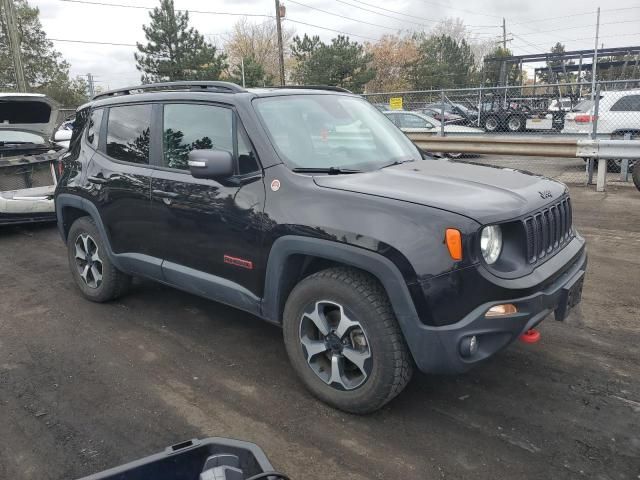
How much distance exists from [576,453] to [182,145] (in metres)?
3.13

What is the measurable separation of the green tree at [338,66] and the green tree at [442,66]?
1613 centimetres

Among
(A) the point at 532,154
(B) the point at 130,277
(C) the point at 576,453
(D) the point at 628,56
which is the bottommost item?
(C) the point at 576,453

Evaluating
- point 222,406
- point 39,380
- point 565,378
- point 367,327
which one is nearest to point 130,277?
point 39,380

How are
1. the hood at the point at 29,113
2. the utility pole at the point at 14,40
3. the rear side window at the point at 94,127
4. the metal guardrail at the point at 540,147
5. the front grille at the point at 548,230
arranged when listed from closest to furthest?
the front grille at the point at 548,230, the rear side window at the point at 94,127, the hood at the point at 29,113, the metal guardrail at the point at 540,147, the utility pole at the point at 14,40

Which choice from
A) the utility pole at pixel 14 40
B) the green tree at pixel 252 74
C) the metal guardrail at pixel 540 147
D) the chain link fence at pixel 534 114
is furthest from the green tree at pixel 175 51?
the metal guardrail at pixel 540 147

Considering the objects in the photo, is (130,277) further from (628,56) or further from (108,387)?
(628,56)

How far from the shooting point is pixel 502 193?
118 inches

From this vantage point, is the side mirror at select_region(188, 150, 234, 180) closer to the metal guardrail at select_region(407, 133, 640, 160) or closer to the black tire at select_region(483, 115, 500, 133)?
the metal guardrail at select_region(407, 133, 640, 160)

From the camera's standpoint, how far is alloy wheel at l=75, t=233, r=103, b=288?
482 centimetres

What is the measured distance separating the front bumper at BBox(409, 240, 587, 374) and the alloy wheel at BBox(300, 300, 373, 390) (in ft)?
1.07

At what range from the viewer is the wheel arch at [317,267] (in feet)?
8.87

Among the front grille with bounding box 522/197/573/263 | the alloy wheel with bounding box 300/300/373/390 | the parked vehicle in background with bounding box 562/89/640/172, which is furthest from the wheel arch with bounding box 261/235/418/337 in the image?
the parked vehicle in background with bounding box 562/89/640/172

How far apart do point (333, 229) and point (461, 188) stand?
77cm

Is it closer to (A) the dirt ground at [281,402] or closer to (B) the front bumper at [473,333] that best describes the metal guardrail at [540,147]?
(A) the dirt ground at [281,402]
